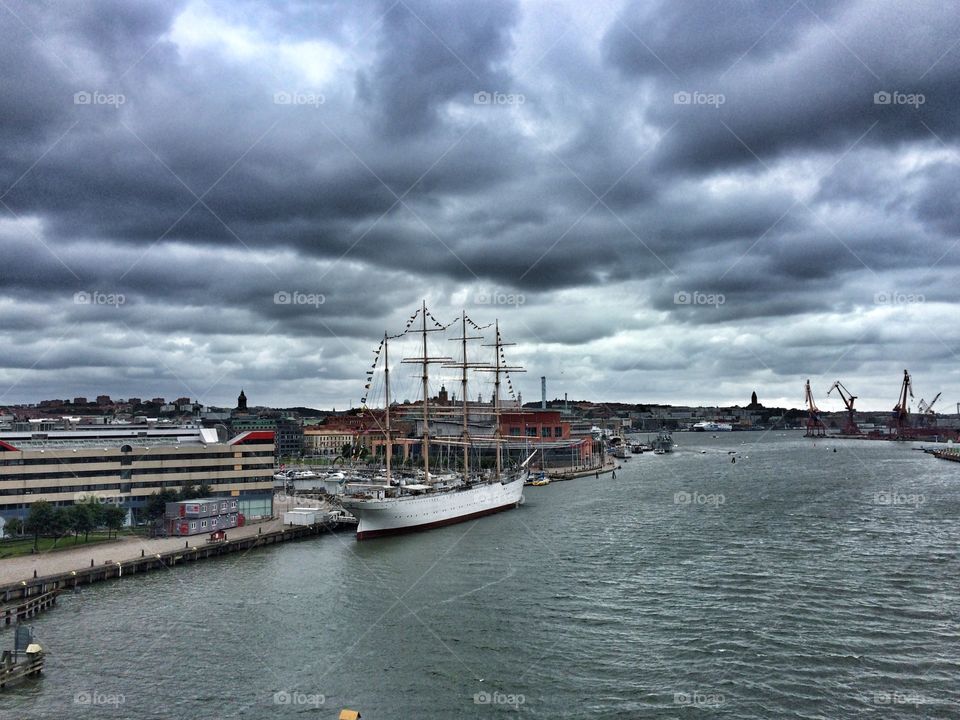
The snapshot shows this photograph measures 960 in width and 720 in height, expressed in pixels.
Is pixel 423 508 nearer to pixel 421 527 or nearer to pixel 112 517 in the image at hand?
pixel 421 527

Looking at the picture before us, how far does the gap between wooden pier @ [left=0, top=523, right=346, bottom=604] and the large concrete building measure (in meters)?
8.44

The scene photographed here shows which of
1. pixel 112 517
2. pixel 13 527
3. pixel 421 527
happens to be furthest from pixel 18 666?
pixel 421 527

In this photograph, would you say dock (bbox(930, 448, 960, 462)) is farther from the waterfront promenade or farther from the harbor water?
the waterfront promenade

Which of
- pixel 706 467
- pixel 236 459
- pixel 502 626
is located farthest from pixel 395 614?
pixel 706 467

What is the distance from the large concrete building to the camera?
45.9 meters

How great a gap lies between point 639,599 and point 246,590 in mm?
17840

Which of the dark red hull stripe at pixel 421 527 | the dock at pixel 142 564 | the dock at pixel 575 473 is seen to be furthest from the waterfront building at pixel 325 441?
the dock at pixel 142 564

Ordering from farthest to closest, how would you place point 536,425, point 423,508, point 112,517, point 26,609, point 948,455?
1. point 948,455
2. point 536,425
3. point 423,508
4. point 112,517
5. point 26,609

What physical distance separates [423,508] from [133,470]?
2138 cm

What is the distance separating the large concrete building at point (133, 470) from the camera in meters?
45.9

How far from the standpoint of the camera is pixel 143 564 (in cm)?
3709

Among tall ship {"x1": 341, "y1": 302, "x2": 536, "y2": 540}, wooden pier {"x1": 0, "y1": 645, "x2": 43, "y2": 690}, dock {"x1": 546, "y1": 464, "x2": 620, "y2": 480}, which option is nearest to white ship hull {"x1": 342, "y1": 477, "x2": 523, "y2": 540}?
tall ship {"x1": 341, "y1": 302, "x2": 536, "y2": 540}

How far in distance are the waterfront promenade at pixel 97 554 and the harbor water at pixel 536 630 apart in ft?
9.69

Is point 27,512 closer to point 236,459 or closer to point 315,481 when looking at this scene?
point 236,459
